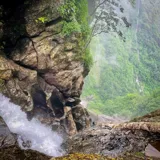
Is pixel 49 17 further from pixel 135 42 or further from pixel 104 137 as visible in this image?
pixel 135 42

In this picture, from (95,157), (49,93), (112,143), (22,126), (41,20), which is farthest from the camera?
(49,93)

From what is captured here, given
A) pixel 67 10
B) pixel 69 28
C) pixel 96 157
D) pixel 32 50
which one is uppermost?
pixel 67 10

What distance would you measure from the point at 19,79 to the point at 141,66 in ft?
278

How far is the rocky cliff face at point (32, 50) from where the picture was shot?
14508 mm

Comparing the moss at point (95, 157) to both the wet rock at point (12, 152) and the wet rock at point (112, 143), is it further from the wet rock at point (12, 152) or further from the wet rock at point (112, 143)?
the wet rock at point (12, 152)

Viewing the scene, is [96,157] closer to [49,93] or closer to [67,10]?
[49,93]

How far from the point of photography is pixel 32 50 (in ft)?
50.0

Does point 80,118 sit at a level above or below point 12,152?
below

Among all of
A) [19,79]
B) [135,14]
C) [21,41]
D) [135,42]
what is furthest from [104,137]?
[135,14]

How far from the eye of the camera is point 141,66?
93.5 meters

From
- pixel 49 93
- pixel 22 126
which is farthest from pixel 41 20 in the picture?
pixel 22 126

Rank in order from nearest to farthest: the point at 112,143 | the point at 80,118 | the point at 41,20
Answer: the point at 112,143 → the point at 41,20 → the point at 80,118

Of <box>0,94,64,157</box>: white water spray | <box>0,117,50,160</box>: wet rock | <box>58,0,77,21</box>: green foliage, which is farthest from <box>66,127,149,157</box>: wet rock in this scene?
<box>58,0,77,21</box>: green foliage

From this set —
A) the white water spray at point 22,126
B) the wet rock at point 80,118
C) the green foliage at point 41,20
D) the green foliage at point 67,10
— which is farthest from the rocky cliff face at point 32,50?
the wet rock at point 80,118
